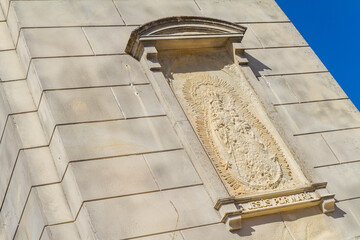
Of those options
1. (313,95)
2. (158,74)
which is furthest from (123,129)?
(313,95)

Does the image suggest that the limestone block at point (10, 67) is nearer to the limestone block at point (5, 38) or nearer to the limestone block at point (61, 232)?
the limestone block at point (5, 38)

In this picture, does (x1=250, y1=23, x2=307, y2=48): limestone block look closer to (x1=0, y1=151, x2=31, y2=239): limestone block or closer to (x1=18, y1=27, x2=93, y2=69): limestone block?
(x1=18, y1=27, x2=93, y2=69): limestone block

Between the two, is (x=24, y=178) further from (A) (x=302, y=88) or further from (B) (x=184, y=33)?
(A) (x=302, y=88)

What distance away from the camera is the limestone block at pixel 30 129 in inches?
455

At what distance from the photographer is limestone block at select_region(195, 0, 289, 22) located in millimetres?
14250

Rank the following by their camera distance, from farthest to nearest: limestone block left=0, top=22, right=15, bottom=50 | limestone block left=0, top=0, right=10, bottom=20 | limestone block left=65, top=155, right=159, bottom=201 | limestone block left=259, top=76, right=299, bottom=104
Answer: limestone block left=259, top=76, right=299, bottom=104, limestone block left=0, top=0, right=10, bottom=20, limestone block left=0, top=22, right=15, bottom=50, limestone block left=65, top=155, right=159, bottom=201

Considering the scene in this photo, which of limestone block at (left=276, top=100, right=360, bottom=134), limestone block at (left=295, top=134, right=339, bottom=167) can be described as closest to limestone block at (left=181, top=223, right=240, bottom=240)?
limestone block at (left=295, top=134, right=339, bottom=167)

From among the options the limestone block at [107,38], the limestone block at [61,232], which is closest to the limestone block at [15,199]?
the limestone block at [61,232]

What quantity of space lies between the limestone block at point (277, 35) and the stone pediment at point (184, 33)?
38.1 inches

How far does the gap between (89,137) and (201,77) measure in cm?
266

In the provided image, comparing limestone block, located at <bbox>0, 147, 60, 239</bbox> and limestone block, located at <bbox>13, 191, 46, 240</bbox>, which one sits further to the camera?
limestone block, located at <bbox>0, 147, 60, 239</bbox>

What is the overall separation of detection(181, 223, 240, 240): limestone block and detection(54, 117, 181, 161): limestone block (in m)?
1.51

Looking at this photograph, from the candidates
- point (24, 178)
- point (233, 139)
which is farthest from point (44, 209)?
point (233, 139)

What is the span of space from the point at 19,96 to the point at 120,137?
1999 mm
